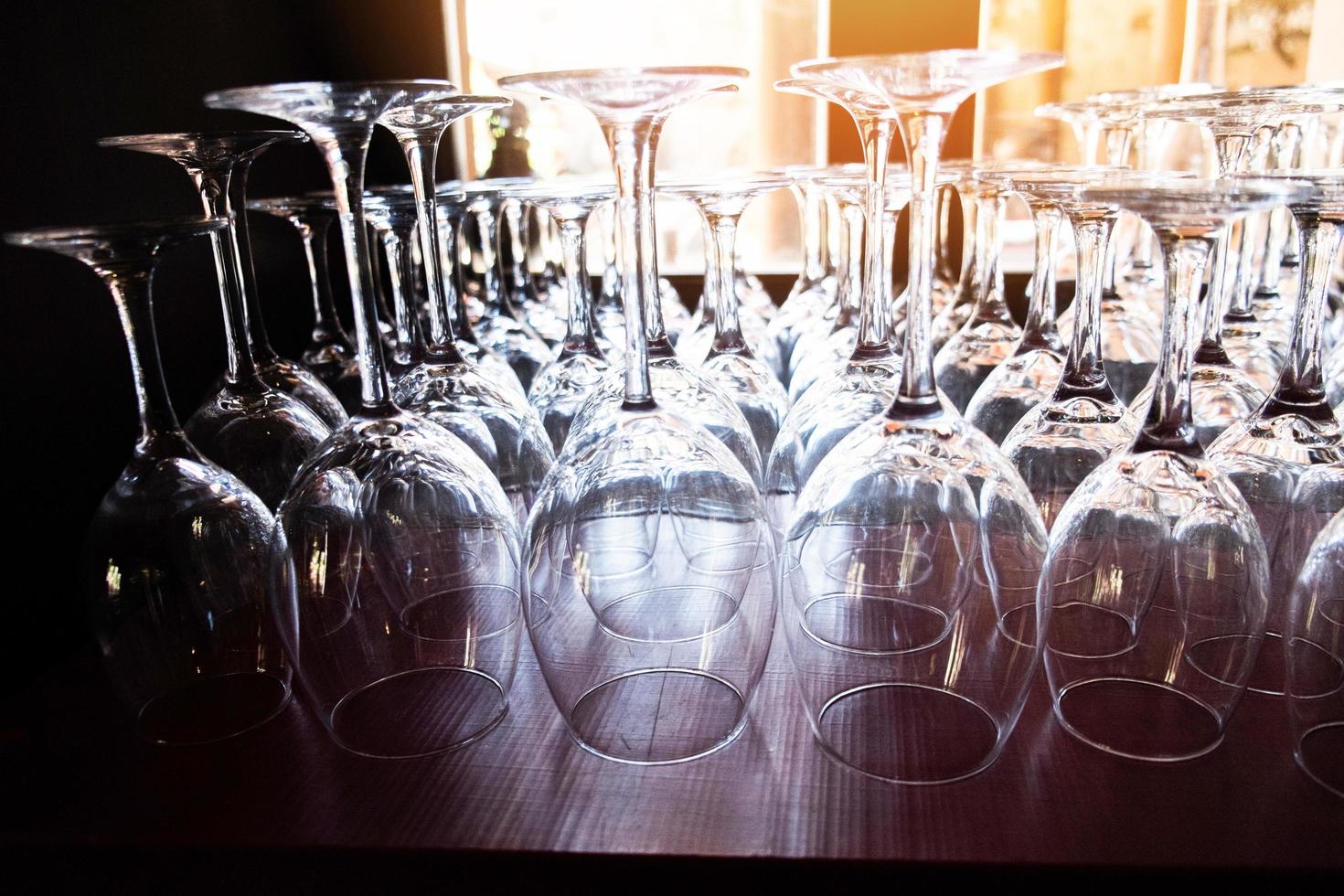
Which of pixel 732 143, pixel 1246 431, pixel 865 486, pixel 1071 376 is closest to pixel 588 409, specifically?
pixel 865 486

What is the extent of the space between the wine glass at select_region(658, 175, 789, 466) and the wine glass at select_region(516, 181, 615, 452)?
0.08 metres

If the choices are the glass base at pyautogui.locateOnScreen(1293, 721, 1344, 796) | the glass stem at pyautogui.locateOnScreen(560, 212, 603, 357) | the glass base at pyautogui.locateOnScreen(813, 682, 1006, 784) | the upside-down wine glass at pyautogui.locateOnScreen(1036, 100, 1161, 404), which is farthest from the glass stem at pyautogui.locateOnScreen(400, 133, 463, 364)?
the glass base at pyautogui.locateOnScreen(1293, 721, 1344, 796)

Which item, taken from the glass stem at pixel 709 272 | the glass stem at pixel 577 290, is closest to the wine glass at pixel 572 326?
the glass stem at pixel 577 290

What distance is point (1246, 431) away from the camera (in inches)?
28.5

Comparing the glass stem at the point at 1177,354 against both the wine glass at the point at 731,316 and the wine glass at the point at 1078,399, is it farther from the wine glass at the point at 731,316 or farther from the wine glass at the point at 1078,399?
the wine glass at the point at 731,316

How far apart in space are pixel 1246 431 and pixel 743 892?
0.47 meters

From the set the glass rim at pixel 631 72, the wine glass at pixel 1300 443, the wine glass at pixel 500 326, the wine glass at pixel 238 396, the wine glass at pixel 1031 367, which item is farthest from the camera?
the wine glass at pixel 500 326

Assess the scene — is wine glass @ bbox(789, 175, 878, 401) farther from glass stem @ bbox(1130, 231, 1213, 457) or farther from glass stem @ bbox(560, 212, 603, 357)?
glass stem @ bbox(1130, 231, 1213, 457)

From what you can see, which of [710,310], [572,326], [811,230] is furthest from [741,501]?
[811,230]

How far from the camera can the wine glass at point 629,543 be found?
1.96ft

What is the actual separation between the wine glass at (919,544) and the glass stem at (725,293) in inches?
9.2

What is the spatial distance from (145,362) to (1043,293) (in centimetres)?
70

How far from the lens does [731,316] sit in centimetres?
100

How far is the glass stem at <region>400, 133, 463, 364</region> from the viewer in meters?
0.82
